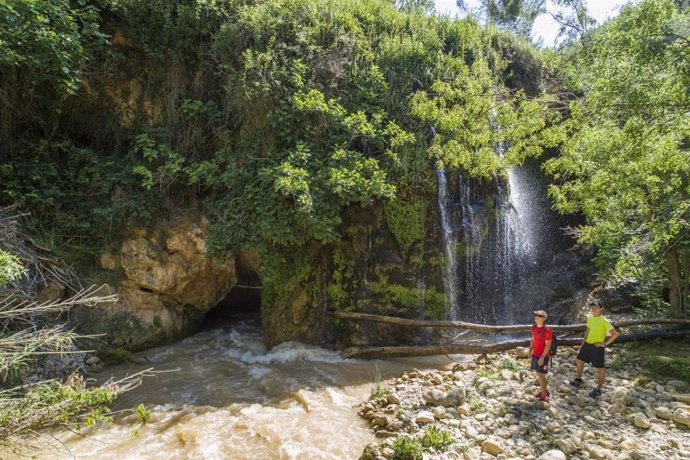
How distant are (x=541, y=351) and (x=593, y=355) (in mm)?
1045

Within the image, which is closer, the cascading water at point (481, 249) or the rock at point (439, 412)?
the rock at point (439, 412)

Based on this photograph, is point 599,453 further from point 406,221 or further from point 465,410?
point 406,221

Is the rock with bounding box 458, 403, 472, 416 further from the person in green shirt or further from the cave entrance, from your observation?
the cave entrance

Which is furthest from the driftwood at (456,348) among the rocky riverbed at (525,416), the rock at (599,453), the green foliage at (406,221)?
the rock at (599,453)

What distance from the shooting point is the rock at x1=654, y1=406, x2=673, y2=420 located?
4746mm

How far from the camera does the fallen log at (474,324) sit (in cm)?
747

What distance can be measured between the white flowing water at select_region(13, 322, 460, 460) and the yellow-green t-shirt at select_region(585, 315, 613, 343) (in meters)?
2.77

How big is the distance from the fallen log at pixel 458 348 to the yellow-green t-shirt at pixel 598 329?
182cm

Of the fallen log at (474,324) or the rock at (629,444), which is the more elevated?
the fallen log at (474,324)

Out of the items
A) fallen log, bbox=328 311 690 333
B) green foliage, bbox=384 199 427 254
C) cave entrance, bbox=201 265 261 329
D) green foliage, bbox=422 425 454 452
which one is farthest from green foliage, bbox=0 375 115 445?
cave entrance, bbox=201 265 261 329

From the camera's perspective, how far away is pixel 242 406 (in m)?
5.93

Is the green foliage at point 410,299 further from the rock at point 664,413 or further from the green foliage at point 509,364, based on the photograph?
the rock at point 664,413

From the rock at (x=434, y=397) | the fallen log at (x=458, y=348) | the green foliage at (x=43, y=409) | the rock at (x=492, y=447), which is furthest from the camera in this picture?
the fallen log at (x=458, y=348)

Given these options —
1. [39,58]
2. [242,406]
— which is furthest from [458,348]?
[39,58]
